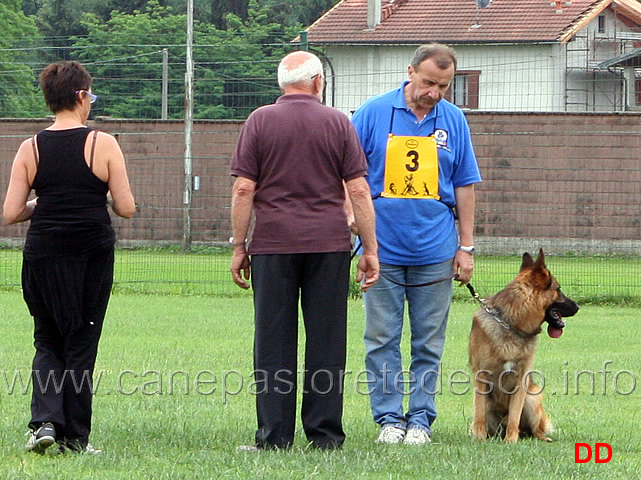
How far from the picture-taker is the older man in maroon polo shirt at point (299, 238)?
5430 millimetres

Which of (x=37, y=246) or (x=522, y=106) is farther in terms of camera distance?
(x=522, y=106)

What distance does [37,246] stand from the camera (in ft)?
17.3

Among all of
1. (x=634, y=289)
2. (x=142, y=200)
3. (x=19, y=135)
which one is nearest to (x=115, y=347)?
(x=634, y=289)

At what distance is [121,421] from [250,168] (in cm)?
191

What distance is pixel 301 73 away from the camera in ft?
18.0

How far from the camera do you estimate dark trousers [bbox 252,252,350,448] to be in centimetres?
549

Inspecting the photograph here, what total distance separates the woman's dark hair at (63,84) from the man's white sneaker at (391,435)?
241cm

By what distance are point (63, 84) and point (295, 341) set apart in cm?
172

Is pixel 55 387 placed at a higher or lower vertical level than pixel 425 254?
lower

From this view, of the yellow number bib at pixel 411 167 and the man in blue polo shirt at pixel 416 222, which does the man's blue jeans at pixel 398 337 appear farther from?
the yellow number bib at pixel 411 167

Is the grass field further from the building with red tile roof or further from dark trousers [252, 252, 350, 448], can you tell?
the building with red tile roof

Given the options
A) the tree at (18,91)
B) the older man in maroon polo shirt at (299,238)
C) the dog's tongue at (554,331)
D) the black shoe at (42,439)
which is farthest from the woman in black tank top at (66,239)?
the tree at (18,91)

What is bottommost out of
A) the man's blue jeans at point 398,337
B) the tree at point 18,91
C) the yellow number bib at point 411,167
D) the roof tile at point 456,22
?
the man's blue jeans at point 398,337

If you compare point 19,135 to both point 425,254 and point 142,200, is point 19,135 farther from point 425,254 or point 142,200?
point 425,254
